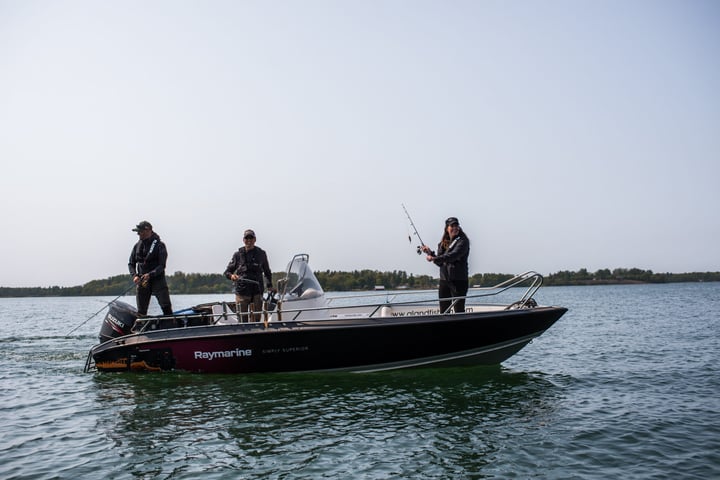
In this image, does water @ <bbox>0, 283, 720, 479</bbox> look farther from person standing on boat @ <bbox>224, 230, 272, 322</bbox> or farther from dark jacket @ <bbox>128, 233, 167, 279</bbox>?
dark jacket @ <bbox>128, 233, 167, 279</bbox>

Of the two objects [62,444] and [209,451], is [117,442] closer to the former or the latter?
[62,444]

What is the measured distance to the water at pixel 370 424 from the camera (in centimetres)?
568

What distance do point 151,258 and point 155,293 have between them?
2.12 ft

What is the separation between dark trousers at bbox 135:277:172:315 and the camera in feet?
33.6

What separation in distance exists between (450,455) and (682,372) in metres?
7.63

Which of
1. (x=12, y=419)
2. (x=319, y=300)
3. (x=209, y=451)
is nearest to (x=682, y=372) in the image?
(x=319, y=300)

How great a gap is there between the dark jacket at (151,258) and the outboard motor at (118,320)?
735 mm

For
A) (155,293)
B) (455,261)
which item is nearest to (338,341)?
(455,261)

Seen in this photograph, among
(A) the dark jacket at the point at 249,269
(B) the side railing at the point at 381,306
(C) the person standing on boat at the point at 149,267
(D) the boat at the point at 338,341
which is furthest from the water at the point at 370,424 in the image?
(A) the dark jacket at the point at 249,269

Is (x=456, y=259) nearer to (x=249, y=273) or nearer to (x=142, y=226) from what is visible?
(x=249, y=273)

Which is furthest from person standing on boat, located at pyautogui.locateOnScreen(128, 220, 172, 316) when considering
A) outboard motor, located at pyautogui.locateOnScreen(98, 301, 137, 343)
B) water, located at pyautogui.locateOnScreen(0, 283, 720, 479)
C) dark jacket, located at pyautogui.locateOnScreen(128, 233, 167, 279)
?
water, located at pyautogui.locateOnScreen(0, 283, 720, 479)

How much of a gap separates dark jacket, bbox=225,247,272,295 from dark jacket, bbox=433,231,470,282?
10.1 ft

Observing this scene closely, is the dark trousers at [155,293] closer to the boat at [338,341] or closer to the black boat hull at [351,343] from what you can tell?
the boat at [338,341]

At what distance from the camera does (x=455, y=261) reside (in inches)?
376
